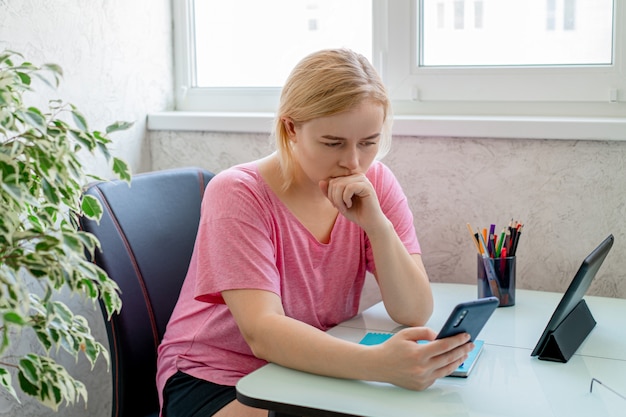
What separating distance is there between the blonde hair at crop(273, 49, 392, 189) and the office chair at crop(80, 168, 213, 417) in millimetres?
377

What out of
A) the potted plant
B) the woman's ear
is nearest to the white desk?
the potted plant

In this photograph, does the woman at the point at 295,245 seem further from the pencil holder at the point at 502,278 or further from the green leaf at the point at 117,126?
the green leaf at the point at 117,126

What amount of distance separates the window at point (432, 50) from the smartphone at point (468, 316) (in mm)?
978

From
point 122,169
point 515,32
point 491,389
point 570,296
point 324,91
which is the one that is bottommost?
point 491,389

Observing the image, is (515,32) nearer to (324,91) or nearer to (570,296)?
(324,91)

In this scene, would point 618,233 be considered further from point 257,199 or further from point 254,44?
point 254,44

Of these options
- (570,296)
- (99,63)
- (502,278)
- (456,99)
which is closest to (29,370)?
(570,296)

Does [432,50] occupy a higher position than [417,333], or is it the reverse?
[432,50]

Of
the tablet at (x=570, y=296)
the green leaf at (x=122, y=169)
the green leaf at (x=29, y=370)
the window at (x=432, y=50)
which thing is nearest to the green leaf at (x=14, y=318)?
the green leaf at (x=29, y=370)

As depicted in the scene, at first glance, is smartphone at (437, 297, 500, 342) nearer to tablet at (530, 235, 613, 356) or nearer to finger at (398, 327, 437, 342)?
finger at (398, 327, 437, 342)

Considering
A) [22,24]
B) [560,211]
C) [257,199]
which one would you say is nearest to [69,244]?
[257,199]

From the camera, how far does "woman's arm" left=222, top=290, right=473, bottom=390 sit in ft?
3.94

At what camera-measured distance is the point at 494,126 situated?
1.97 m

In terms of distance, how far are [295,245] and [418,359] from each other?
1.53 ft
